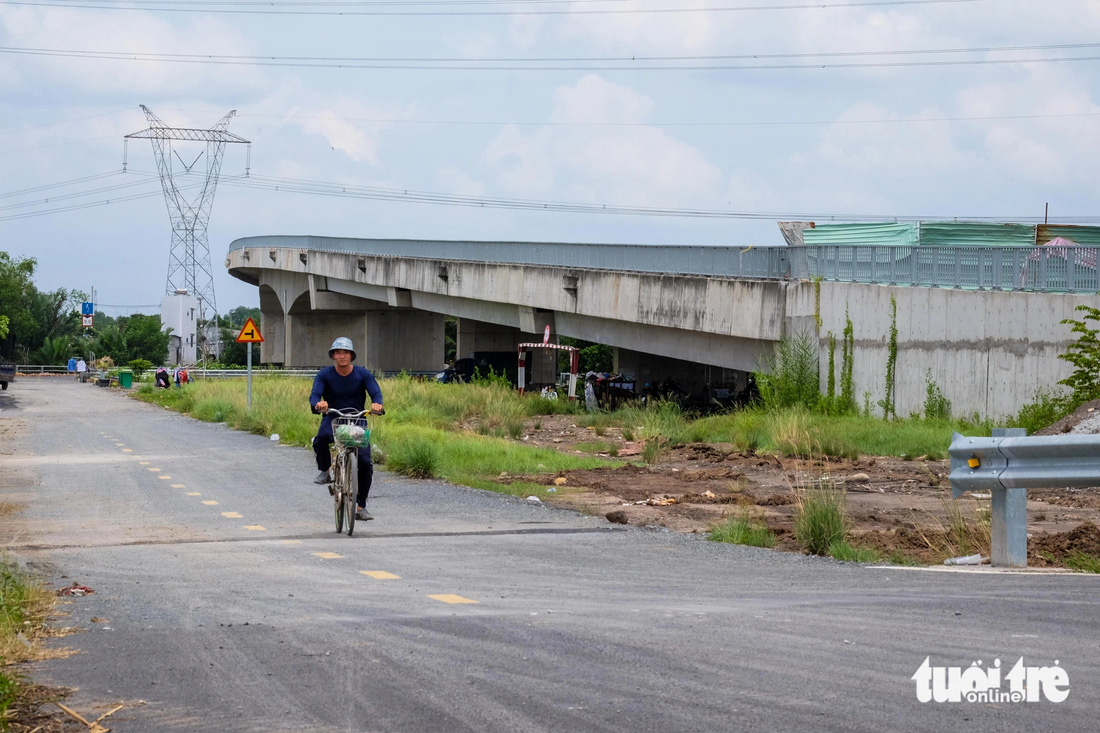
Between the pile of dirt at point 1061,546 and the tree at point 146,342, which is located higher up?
the tree at point 146,342

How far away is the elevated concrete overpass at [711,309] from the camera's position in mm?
23953

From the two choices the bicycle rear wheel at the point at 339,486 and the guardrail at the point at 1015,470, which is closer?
the guardrail at the point at 1015,470

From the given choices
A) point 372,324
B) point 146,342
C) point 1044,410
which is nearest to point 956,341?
point 1044,410

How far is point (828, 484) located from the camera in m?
15.5

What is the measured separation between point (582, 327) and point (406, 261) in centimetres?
1562

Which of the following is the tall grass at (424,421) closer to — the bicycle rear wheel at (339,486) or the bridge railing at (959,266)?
the bicycle rear wheel at (339,486)

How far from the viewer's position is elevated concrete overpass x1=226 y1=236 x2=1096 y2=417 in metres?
24.0

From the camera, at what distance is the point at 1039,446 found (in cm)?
907

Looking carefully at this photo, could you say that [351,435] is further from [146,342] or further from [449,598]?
[146,342]

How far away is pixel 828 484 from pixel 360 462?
20.4ft

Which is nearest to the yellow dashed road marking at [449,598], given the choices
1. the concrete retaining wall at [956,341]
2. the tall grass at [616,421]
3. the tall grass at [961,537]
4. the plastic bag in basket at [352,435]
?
the plastic bag in basket at [352,435]

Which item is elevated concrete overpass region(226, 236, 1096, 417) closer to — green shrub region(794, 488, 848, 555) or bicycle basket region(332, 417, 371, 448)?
green shrub region(794, 488, 848, 555)

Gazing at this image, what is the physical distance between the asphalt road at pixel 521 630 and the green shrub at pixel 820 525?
1.32 feet

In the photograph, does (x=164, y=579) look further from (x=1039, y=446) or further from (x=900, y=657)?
(x=1039, y=446)
